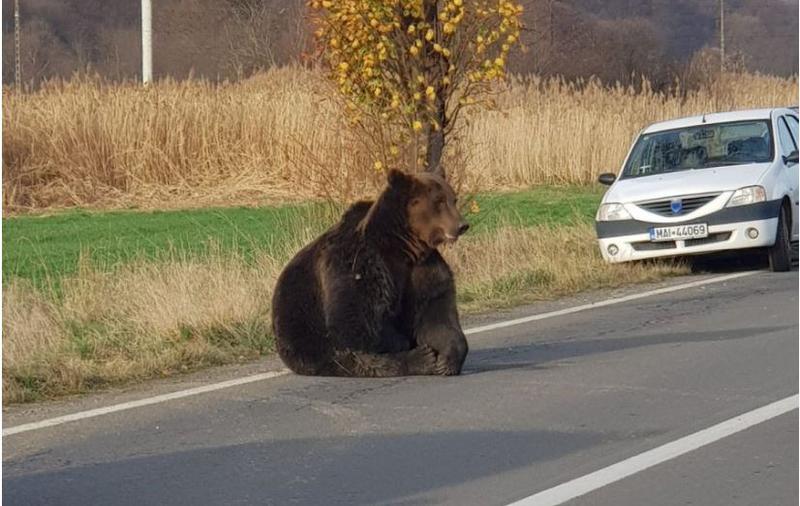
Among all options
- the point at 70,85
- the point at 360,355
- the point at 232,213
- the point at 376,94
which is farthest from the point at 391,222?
the point at 70,85

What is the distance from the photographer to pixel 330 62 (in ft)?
53.8

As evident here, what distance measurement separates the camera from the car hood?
15.9 m

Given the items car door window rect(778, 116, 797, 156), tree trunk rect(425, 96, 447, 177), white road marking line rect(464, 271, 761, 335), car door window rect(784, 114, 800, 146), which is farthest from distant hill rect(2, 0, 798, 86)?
white road marking line rect(464, 271, 761, 335)

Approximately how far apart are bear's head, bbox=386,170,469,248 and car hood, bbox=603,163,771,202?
7.26m

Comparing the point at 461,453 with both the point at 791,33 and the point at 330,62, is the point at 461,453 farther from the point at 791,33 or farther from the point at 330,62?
the point at 791,33

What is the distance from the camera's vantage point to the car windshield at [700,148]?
17.0m

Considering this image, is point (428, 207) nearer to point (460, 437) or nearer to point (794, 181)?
point (460, 437)

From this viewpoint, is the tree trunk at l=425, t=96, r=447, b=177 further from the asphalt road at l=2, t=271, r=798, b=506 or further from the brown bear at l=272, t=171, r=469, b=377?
the brown bear at l=272, t=171, r=469, b=377

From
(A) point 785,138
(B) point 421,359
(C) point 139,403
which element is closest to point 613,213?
(A) point 785,138

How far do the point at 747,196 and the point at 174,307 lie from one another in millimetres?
6435

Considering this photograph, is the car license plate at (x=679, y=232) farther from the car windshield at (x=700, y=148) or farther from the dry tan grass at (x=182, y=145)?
the dry tan grass at (x=182, y=145)

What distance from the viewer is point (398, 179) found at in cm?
912

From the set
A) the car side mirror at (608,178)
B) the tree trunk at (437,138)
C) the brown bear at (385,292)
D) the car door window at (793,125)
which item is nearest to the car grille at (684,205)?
the car side mirror at (608,178)

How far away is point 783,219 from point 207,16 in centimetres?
3944
